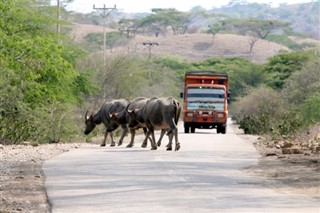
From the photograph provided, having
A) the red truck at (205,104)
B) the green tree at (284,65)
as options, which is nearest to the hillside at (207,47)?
the green tree at (284,65)

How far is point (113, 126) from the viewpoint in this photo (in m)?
35.7

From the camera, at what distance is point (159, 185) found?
1881 centimetres

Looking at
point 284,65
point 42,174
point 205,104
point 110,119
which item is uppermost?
point 42,174

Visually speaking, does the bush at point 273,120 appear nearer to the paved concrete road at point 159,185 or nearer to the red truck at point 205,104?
the red truck at point 205,104

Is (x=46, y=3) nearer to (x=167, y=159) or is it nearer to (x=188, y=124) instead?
(x=188, y=124)

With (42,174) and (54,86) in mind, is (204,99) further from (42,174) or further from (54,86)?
(42,174)

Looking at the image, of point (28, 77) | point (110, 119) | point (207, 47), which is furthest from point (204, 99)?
point (207, 47)

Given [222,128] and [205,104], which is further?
[222,128]

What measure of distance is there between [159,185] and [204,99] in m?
32.9

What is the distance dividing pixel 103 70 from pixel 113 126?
41970 millimetres

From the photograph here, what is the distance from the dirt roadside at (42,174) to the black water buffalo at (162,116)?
109 inches

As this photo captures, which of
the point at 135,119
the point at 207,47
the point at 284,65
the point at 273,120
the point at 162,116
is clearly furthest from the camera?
the point at 207,47

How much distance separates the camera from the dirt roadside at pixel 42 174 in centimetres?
1684

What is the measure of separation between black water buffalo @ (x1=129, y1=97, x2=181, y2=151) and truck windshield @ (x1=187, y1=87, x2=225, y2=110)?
59.0 feet
